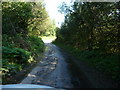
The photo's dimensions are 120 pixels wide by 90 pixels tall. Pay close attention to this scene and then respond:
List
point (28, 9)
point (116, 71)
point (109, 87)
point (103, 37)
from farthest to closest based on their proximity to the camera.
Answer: point (28, 9) → point (103, 37) → point (116, 71) → point (109, 87)

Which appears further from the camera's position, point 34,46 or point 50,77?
point 34,46

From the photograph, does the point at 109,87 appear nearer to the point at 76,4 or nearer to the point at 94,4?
the point at 94,4

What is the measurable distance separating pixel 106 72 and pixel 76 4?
12876 mm

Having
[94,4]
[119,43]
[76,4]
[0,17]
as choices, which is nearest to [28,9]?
[0,17]

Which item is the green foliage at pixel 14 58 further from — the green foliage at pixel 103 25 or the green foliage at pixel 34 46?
the green foliage at pixel 103 25

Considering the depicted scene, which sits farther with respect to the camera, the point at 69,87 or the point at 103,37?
the point at 103,37

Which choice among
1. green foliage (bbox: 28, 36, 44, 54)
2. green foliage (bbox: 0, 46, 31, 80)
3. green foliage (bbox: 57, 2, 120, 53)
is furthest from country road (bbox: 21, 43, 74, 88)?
green foliage (bbox: 28, 36, 44, 54)

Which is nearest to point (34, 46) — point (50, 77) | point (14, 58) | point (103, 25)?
point (14, 58)

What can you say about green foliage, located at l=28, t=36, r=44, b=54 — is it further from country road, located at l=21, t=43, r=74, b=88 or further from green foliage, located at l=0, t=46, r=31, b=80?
country road, located at l=21, t=43, r=74, b=88

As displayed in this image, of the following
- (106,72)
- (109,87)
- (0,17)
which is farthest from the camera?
(0,17)

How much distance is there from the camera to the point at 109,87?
7.93 metres

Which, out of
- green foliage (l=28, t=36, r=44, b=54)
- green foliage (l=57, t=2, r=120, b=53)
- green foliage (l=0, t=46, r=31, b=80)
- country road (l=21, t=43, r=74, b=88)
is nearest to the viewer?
country road (l=21, t=43, r=74, b=88)

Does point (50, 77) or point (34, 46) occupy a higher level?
point (34, 46)

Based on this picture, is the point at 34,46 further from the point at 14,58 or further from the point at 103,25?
the point at 103,25
